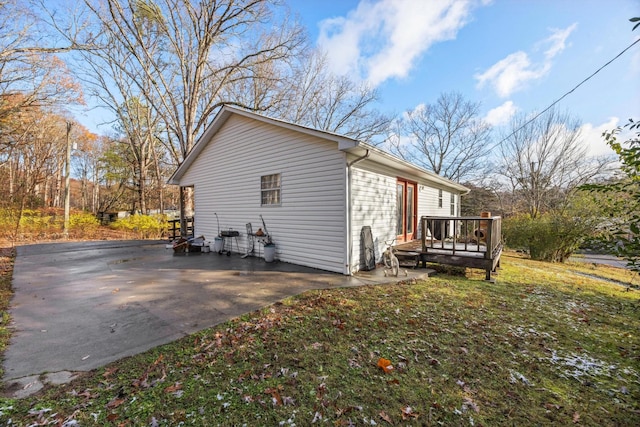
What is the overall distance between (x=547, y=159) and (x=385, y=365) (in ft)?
77.0

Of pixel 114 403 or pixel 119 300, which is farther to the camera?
pixel 119 300

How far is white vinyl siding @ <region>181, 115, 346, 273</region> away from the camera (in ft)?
21.1

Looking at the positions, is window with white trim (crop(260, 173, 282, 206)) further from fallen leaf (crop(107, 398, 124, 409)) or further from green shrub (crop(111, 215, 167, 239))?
green shrub (crop(111, 215, 167, 239))

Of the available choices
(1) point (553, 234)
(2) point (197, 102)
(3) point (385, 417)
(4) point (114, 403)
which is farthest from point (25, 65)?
(1) point (553, 234)

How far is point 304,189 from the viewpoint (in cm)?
701

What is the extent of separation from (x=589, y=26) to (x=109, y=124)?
83.9 feet

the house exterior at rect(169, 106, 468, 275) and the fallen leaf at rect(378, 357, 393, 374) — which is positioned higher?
the house exterior at rect(169, 106, 468, 275)

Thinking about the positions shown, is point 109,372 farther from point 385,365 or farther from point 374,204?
point 374,204

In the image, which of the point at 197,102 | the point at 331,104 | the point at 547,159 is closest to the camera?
the point at 197,102

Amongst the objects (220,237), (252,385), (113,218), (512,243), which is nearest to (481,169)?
(512,243)

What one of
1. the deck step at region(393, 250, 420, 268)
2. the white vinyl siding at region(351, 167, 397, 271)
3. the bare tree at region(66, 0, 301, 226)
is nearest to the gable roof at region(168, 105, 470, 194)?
the white vinyl siding at region(351, 167, 397, 271)

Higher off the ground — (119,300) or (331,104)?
(331,104)

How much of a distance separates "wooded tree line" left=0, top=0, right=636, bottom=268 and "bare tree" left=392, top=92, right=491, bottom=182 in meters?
0.10

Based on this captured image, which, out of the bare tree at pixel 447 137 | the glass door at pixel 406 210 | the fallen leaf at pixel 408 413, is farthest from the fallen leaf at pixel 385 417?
the bare tree at pixel 447 137
